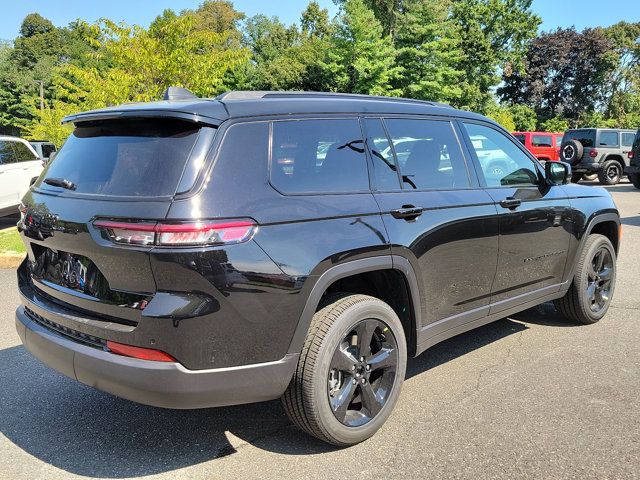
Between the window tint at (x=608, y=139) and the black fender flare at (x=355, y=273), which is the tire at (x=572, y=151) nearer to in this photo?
the window tint at (x=608, y=139)

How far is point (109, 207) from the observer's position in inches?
102

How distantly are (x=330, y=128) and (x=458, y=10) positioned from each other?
41.5 metres

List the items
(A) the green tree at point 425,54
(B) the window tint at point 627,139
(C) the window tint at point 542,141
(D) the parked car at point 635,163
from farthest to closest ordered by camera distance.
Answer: (A) the green tree at point 425,54 < (C) the window tint at point 542,141 < (B) the window tint at point 627,139 < (D) the parked car at point 635,163

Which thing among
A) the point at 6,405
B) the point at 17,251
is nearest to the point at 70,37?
the point at 17,251

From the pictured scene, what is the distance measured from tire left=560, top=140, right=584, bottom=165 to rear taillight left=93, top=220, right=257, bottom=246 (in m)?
19.8

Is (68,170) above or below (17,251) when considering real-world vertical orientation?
above

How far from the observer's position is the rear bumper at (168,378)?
96.5 inches

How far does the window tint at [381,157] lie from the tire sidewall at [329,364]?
2.25ft

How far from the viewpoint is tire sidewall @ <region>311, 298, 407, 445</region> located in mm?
2771

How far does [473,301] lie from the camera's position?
12.3ft

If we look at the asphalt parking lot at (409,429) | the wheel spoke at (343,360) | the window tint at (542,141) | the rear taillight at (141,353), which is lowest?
the asphalt parking lot at (409,429)

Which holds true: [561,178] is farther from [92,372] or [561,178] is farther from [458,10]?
[458,10]

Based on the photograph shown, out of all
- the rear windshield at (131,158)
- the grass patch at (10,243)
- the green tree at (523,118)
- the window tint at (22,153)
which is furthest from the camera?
the green tree at (523,118)

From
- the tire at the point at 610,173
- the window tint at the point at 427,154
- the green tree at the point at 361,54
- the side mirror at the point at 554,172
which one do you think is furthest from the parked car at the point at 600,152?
the window tint at the point at 427,154
